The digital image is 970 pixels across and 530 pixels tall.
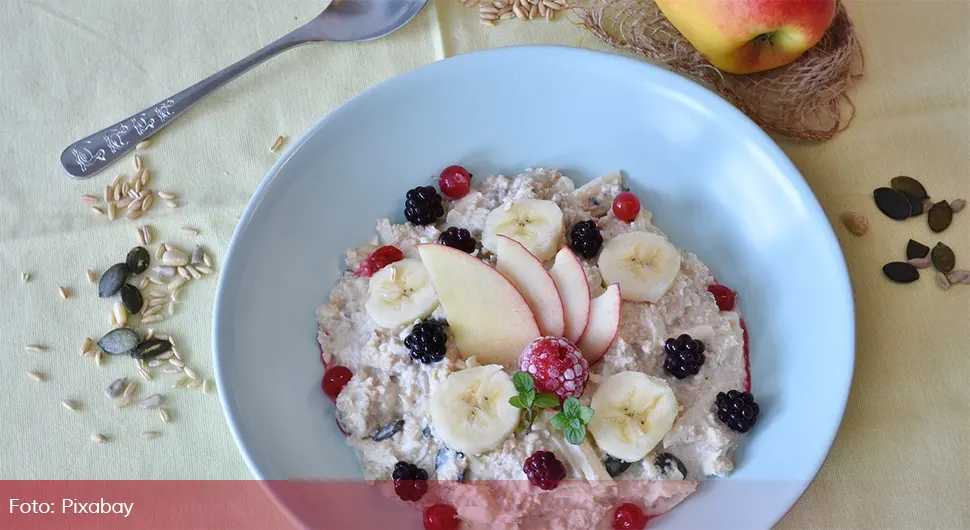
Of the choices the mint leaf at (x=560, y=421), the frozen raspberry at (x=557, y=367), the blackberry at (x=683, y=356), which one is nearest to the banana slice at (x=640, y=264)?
the blackberry at (x=683, y=356)

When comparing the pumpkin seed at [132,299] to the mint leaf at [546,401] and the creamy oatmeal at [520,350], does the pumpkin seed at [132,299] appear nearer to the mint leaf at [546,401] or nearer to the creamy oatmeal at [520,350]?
the creamy oatmeal at [520,350]

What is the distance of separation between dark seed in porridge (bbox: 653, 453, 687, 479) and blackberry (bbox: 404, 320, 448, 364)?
0.48m

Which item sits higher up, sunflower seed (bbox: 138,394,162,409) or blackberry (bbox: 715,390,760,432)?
blackberry (bbox: 715,390,760,432)

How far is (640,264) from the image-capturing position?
165 centimetres

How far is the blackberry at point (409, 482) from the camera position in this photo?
1483mm

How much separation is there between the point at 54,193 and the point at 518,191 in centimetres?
115

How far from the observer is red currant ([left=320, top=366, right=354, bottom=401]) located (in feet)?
5.28

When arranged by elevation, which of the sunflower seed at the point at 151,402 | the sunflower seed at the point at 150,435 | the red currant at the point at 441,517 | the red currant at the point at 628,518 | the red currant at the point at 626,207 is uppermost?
the red currant at the point at 626,207

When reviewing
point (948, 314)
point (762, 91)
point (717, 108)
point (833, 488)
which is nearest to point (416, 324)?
point (717, 108)

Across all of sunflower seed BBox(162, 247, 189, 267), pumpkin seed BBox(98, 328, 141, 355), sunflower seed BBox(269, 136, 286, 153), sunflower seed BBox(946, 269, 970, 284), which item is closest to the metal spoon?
sunflower seed BBox(269, 136, 286, 153)

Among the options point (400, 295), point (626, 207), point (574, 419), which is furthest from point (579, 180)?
point (574, 419)

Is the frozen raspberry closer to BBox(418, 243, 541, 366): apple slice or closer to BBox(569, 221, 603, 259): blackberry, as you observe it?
BBox(418, 243, 541, 366): apple slice

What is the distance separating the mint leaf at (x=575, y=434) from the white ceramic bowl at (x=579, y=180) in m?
0.27

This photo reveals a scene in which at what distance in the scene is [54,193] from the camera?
1887 millimetres
